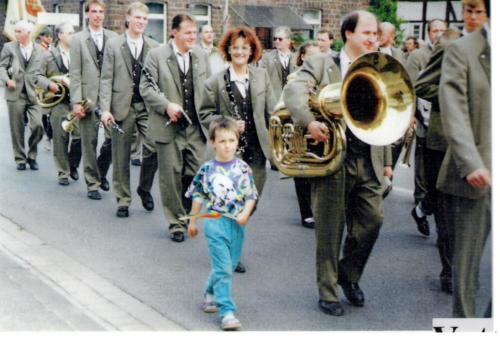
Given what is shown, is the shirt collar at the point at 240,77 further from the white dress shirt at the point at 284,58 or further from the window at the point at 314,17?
Answer: the white dress shirt at the point at 284,58

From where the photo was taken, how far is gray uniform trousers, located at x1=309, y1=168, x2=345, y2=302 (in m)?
5.50

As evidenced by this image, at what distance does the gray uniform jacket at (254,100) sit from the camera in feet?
21.6

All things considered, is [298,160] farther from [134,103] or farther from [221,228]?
[134,103]

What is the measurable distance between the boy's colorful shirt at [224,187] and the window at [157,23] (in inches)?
148

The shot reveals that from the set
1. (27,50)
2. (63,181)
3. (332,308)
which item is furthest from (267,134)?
(27,50)

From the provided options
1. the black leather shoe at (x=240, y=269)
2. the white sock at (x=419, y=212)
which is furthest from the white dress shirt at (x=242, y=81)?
the white sock at (x=419, y=212)

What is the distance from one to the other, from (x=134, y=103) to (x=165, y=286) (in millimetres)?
2893

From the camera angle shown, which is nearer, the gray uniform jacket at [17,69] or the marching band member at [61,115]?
the marching band member at [61,115]

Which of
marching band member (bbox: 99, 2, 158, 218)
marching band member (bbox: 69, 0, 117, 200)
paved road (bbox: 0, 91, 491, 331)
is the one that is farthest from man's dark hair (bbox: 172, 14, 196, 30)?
marching band member (bbox: 69, 0, 117, 200)

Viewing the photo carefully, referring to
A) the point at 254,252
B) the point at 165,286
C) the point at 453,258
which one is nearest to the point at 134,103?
the point at 254,252

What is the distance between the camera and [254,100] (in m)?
6.59

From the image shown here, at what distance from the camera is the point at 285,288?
607cm

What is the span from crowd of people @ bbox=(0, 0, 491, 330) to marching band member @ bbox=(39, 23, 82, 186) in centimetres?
46

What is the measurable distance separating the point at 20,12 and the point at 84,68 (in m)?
1.24
